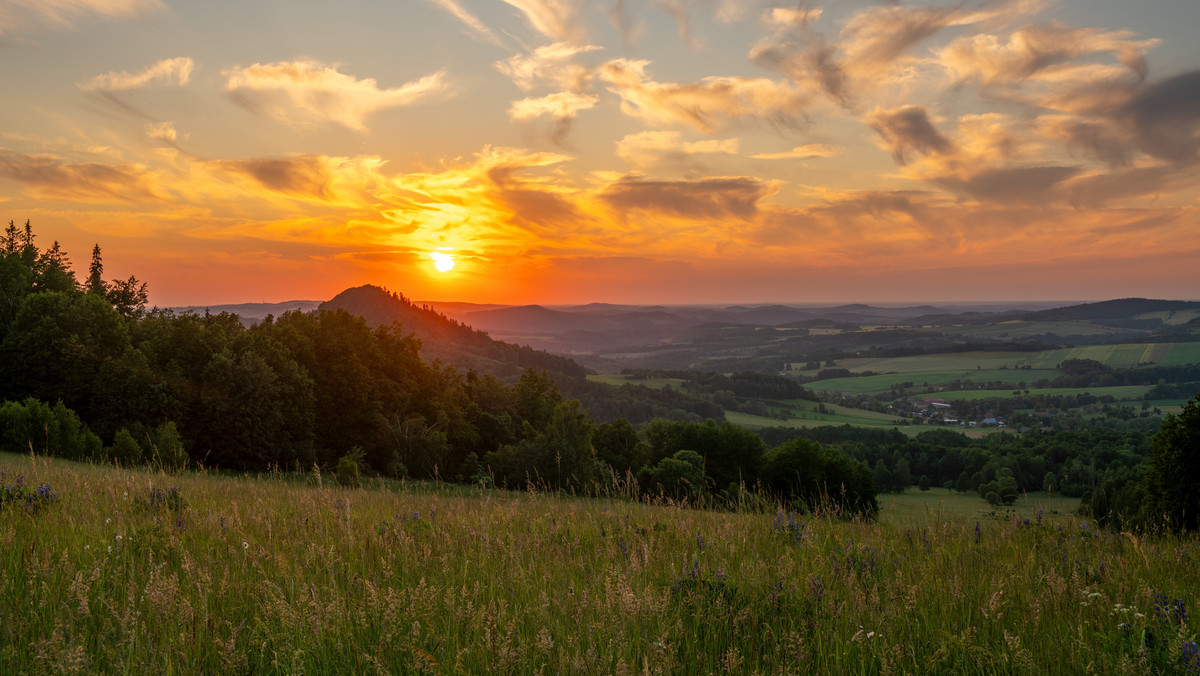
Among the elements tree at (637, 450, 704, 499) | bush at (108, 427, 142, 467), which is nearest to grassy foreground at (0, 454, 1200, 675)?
bush at (108, 427, 142, 467)

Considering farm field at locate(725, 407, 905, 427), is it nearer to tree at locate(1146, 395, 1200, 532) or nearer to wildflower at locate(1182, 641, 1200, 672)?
tree at locate(1146, 395, 1200, 532)

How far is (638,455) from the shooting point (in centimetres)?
6738

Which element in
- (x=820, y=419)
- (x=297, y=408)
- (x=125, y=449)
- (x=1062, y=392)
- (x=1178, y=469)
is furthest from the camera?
(x=1062, y=392)

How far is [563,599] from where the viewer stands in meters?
4.05

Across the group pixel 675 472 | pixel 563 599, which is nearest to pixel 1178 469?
pixel 563 599

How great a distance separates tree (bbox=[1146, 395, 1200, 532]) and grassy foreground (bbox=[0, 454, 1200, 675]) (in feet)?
45.7

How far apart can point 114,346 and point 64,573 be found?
5243 cm

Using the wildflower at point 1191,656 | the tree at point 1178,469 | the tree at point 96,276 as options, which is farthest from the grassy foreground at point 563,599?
the tree at point 96,276

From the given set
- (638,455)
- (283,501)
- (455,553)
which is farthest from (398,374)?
(455,553)

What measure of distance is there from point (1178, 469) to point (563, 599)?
20.3 meters

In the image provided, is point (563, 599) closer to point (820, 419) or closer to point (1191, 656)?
point (1191, 656)

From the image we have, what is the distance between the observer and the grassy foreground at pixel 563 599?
311 cm

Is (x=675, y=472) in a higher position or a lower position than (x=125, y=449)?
lower

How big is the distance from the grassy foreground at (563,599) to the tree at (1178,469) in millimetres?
13915
